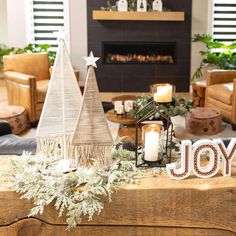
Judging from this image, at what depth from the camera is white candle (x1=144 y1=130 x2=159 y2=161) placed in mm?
1624

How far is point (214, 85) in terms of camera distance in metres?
5.29

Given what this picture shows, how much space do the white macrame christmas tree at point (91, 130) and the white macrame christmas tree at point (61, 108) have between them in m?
0.06

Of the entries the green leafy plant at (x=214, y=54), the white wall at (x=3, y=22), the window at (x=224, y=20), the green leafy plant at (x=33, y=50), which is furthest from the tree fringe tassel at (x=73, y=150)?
the white wall at (x=3, y=22)

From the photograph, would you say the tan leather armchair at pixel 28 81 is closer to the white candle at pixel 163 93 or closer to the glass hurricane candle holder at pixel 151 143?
the white candle at pixel 163 93

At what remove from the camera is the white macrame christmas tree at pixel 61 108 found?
1562 mm

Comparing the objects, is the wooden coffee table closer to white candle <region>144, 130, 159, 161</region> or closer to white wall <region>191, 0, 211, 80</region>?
white candle <region>144, 130, 159, 161</region>

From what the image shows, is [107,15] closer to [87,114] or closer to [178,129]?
[178,129]

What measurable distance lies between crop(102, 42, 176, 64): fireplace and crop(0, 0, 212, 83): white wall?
352mm

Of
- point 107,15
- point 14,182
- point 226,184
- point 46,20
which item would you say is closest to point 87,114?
point 14,182

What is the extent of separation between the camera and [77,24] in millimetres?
6691

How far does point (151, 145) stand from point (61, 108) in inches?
14.7

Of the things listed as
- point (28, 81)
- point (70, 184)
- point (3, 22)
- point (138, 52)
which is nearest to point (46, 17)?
point (3, 22)

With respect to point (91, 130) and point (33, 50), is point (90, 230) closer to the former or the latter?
point (91, 130)

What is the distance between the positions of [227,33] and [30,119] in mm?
3606
